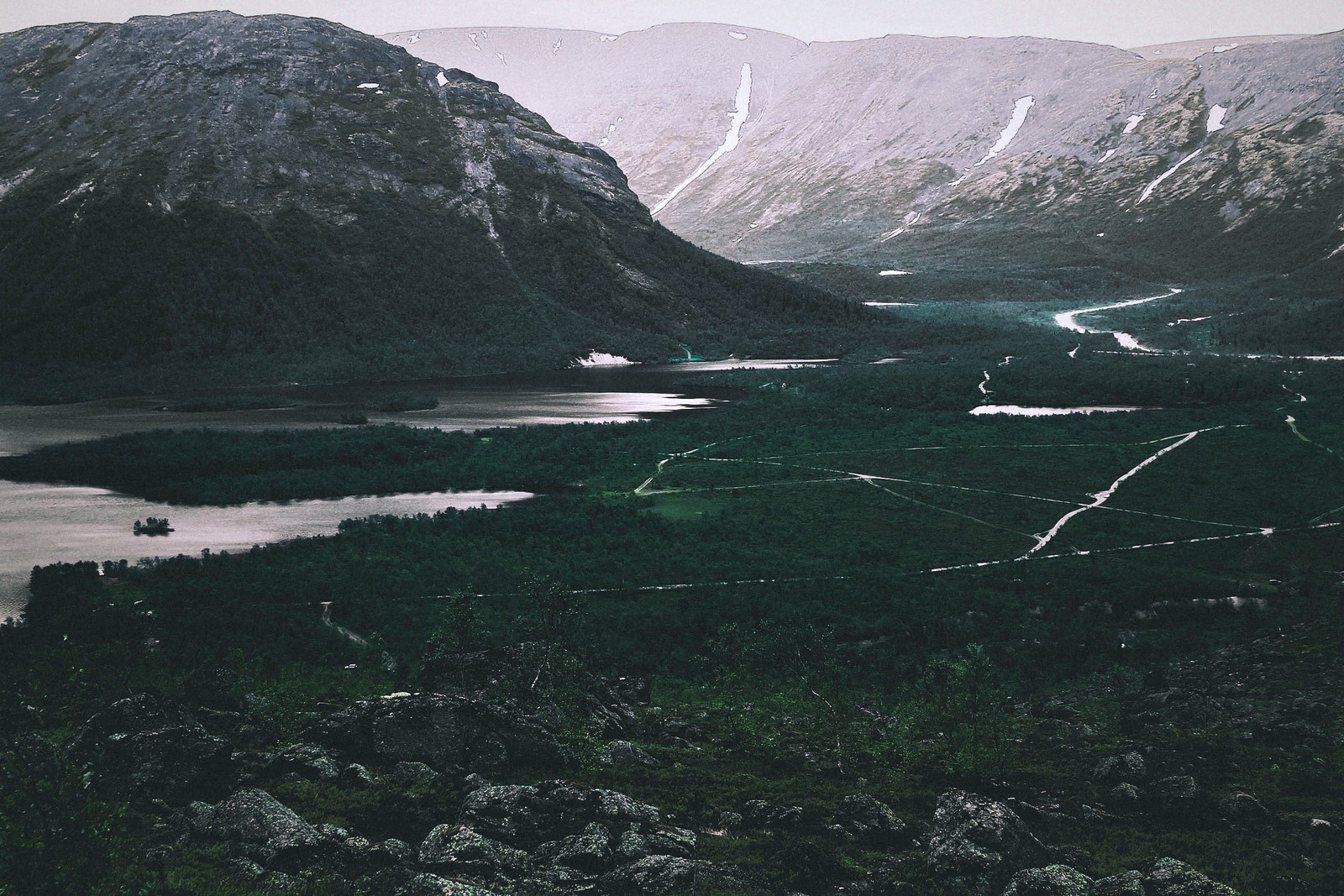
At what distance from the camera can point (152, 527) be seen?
55688 millimetres

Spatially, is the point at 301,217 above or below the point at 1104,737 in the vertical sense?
above

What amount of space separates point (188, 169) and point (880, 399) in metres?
103

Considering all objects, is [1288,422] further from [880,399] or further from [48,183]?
[48,183]

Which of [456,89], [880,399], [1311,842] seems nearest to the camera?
[1311,842]

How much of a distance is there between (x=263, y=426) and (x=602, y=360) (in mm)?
56496

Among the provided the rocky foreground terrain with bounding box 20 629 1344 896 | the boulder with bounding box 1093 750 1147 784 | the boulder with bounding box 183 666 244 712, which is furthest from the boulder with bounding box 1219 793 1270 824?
the boulder with bounding box 183 666 244 712

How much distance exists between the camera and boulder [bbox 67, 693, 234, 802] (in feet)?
Answer: 71.2

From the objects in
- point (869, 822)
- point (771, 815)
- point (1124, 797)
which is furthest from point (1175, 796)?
point (771, 815)

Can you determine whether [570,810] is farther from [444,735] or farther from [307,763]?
[307,763]

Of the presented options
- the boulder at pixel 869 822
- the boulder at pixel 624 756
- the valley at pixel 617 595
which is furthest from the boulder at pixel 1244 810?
the boulder at pixel 624 756

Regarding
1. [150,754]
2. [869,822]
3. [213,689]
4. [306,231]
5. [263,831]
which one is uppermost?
[306,231]


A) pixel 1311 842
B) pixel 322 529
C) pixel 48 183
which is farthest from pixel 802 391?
pixel 48 183

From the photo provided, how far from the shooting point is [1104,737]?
3022 centimetres

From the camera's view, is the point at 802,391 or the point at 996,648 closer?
the point at 996,648
